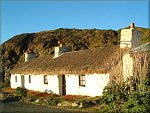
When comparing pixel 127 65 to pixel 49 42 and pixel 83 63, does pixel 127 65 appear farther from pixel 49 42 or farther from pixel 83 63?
pixel 49 42

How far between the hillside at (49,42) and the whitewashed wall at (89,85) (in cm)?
3929

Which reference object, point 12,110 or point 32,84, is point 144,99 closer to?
point 12,110

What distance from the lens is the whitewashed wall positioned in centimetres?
2563

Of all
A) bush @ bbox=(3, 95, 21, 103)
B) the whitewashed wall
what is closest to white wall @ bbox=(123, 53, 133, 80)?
the whitewashed wall

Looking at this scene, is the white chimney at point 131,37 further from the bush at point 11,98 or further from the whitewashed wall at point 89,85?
the bush at point 11,98

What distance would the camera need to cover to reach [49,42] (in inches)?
2960

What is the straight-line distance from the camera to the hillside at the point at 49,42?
72.5 m

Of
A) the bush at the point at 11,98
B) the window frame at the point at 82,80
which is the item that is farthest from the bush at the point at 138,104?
the bush at the point at 11,98

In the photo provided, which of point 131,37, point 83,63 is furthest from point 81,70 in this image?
point 131,37

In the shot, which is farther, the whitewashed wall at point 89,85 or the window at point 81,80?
the window at point 81,80

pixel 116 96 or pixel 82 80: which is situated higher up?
pixel 82 80

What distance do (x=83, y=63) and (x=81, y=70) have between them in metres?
1.71

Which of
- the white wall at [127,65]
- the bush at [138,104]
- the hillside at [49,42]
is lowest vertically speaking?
the bush at [138,104]

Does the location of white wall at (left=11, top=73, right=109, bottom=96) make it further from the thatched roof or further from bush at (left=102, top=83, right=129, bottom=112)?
bush at (left=102, top=83, right=129, bottom=112)
